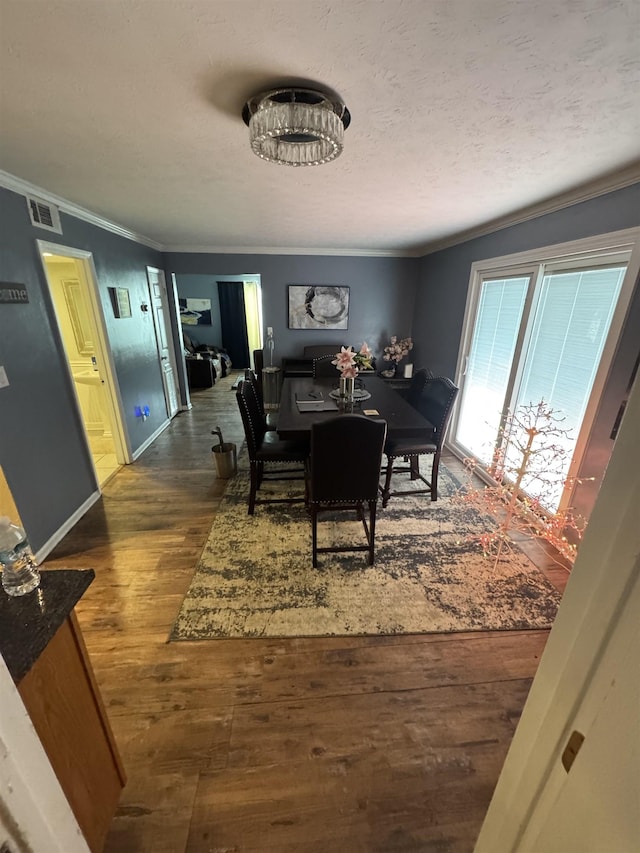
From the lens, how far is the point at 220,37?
0.96 meters

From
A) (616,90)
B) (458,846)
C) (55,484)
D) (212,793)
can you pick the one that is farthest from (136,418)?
(616,90)

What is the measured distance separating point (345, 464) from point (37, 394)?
216 cm

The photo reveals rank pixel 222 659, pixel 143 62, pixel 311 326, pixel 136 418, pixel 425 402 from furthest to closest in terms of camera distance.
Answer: pixel 311 326
pixel 136 418
pixel 425 402
pixel 222 659
pixel 143 62

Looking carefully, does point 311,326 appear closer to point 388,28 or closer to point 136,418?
point 136,418

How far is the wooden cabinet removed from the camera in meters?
0.80

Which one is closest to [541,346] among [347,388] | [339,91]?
[347,388]

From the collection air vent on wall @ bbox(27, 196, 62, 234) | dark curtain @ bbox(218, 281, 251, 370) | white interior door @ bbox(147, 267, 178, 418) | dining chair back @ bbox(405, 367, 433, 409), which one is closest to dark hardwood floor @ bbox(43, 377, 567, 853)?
dining chair back @ bbox(405, 367, 433, 409)

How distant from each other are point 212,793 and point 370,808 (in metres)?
0.56

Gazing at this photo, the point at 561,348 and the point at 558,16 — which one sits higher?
the point at 558,16

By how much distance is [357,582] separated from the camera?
6.77ft

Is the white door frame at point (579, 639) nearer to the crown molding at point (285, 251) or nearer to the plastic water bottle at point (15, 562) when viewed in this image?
the plastic water bottle at point (15, 562)

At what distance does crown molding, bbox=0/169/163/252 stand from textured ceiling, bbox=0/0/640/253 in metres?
0.08

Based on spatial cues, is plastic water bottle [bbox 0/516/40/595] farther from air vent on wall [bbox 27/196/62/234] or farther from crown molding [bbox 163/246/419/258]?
crown molding [bbox 163/246/419/258]

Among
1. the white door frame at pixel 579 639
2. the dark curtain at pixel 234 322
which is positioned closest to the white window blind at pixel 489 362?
the white door frame at pixel 579 639
